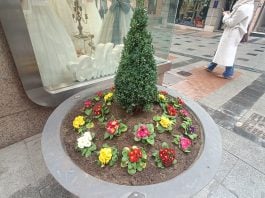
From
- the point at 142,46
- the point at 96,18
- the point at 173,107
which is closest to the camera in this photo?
the point at 142,46

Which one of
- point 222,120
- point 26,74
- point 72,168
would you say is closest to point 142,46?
point 72,168

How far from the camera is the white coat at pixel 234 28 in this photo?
146 inches

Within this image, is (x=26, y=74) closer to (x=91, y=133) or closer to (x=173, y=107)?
(x=91, y=133)

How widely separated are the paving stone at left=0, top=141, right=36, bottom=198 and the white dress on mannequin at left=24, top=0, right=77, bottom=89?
79 centimetres

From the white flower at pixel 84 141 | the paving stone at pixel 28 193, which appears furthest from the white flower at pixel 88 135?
the paving stone at pixel 28 193

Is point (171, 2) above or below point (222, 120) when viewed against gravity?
above

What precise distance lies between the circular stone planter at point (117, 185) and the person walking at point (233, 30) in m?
3.60

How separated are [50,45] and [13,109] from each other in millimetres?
785

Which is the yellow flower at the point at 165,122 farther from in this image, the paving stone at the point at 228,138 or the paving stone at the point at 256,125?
the paving stone at the point at 256,125

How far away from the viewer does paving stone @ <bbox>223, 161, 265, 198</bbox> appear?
5.60ft

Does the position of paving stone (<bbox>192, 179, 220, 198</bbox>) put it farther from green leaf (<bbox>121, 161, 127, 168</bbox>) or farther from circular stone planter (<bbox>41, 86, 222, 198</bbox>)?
green leaf (<bbox>121, 161, 127, 168</bbox>)

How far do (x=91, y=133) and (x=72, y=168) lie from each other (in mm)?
298

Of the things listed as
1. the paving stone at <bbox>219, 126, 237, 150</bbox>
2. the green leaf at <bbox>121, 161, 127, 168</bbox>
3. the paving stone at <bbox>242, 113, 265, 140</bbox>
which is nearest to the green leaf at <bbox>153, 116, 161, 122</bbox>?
the green leaf at <bbox>121, 161, 127, 168</bbox>

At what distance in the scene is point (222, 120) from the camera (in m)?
2.79
